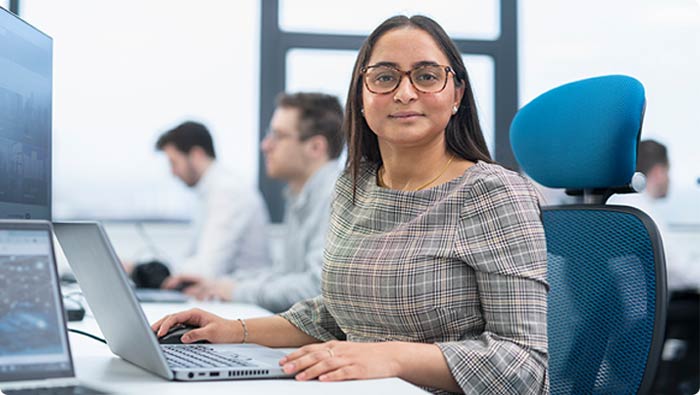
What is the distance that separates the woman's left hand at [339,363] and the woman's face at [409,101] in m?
0.45

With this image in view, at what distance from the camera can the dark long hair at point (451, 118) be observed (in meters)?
1.32

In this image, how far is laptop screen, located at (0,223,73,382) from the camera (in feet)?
2.50

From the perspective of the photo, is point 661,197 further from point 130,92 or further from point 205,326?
point 205,326

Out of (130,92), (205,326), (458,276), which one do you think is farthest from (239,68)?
(458,276)

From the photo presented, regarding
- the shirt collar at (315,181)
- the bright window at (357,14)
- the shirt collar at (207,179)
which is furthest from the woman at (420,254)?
the bright window at (357,14)

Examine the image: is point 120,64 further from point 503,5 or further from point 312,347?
point 312,347

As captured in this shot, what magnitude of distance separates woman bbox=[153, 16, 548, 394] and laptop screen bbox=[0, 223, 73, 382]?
270 mm

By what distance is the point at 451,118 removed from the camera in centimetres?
136

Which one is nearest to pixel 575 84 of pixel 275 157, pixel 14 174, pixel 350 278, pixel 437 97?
pixel 437 97

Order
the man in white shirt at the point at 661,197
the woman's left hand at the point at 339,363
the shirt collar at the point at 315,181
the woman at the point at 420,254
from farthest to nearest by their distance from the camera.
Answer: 1. the man in white shirt at the point at 661,197
2. the shirt collar at the point at 315,181
3. the woman at the point at 420,254
4. the woman's left hand at the point at 339,363

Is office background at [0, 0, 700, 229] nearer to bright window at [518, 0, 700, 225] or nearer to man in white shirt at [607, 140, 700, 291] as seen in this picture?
bright window at [518, 0, 700, 225]

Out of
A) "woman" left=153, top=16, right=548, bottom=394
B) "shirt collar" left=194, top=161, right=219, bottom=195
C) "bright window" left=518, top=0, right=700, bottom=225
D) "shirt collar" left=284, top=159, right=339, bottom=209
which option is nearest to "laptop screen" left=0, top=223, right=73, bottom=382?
"woman" left=153, top=16, right=548, bottom=394

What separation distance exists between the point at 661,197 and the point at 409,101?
3.15 m

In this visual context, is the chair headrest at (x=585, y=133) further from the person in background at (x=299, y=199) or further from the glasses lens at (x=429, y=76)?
the person in background at (x=299, y=199)
